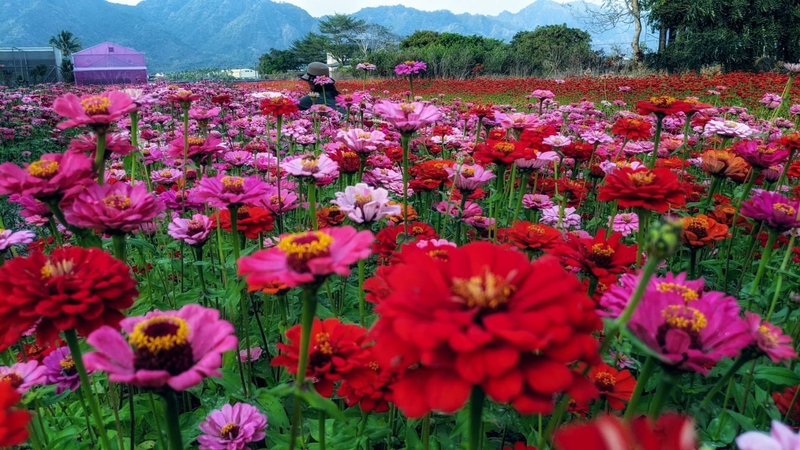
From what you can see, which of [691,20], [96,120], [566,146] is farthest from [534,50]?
[96,120]

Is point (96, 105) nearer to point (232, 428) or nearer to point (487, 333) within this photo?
point (232, 428)

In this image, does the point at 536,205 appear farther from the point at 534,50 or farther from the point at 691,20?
the point at 534,50

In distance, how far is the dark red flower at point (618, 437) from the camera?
0.42 metres

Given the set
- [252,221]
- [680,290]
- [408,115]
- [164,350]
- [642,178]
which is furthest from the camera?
[252,221]

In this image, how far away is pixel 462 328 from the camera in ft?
2.45

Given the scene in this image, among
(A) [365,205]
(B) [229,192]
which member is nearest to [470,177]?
(A) [365,205]

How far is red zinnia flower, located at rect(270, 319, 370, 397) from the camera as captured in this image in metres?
1.36

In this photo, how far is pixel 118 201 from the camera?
1453 millimetres

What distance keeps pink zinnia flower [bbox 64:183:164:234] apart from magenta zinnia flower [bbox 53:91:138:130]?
210mm

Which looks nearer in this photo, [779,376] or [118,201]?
[118,201]

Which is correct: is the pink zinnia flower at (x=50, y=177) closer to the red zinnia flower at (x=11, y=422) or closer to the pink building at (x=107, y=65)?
the red zinnia flower at (x=11, y=422)

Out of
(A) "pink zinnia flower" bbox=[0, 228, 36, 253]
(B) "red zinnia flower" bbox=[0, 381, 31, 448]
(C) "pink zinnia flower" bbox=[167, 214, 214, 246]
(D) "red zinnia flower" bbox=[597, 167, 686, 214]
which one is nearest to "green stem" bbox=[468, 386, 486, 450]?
(B) "red zinnia flower" bbox=[0, 381, 31, 448]

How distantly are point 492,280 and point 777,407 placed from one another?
1.75m

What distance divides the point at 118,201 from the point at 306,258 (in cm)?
82
